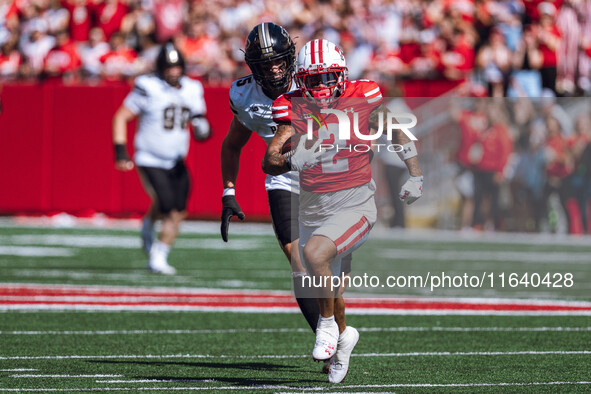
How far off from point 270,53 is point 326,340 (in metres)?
1.46

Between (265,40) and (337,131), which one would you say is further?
(265,40)

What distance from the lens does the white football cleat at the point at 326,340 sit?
211 inches

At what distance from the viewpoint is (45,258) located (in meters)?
12.5

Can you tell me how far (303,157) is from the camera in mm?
5438

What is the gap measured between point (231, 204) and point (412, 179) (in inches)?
40.8

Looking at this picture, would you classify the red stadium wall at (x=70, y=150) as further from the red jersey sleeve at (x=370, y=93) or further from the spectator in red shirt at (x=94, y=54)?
the red jersey sleeve at (x=370, y=93)

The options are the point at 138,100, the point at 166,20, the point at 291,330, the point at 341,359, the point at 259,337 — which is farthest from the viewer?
the point at 166,20

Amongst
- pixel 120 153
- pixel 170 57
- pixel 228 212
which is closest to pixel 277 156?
pixel 228 212

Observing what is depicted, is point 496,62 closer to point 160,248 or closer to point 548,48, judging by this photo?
point 548,48

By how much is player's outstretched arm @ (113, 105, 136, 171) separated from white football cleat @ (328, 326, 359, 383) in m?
5.57

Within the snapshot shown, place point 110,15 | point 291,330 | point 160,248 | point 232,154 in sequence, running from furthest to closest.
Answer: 1. point 110,15
2. point 160,248
3. point 291,330
4. point 232,154

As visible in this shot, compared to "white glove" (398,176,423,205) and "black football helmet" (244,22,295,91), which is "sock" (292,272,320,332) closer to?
"white glove" (398,176,423,205)

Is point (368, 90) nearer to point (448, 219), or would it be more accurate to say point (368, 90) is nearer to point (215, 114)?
point (448, 219)

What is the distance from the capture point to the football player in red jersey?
5.45 metres
